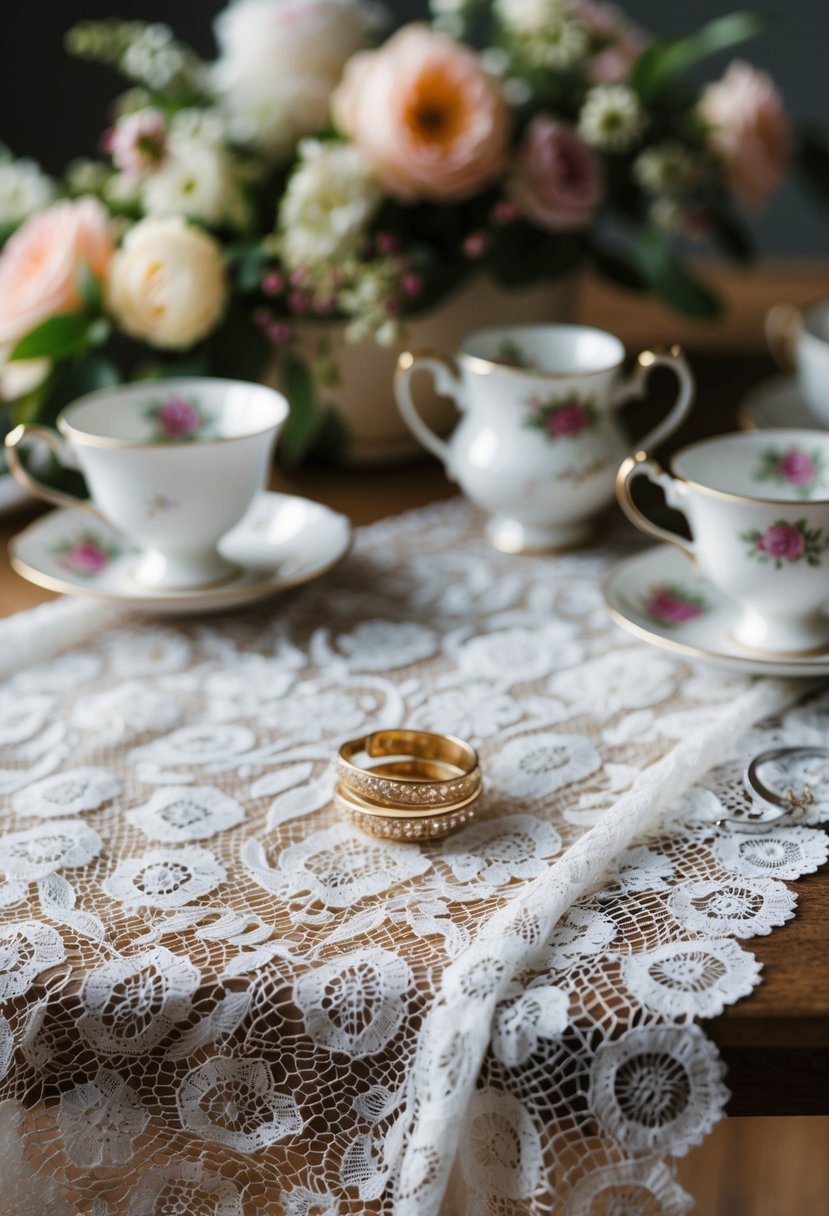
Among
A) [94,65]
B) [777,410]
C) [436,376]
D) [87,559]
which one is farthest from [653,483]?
[94,65]

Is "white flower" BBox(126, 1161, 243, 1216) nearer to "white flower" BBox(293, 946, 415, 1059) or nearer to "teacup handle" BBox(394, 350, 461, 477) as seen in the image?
"white flower" BBox(293, 946, 415, 1059)

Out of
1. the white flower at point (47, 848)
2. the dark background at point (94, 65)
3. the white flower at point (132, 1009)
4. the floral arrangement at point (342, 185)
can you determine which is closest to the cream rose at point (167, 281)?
the floral arrangement at point (342, 185)

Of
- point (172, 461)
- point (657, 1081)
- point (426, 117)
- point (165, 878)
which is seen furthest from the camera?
point (426, 117)

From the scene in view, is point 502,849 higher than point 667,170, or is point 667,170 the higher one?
point 667,170

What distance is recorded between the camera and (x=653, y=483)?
960 millimetres

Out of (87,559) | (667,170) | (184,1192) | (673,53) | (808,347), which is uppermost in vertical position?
(673,53)

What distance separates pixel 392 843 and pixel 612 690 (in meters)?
0.23

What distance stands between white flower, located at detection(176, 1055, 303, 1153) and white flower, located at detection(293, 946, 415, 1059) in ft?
0.11

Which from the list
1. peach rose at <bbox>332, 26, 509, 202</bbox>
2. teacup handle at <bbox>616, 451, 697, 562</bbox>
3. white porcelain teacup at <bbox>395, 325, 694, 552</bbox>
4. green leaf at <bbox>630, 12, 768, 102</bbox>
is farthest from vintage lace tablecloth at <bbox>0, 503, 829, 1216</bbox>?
green leaf at <bbox>630, 12, 768, 102</bbox>

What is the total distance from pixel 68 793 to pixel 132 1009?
7.5 inches

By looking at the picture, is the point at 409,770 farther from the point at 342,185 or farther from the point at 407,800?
the point at 342,185

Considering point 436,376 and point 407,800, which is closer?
point 407,800

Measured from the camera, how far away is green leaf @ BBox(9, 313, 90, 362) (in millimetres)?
1132

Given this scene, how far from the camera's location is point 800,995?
60 cm
